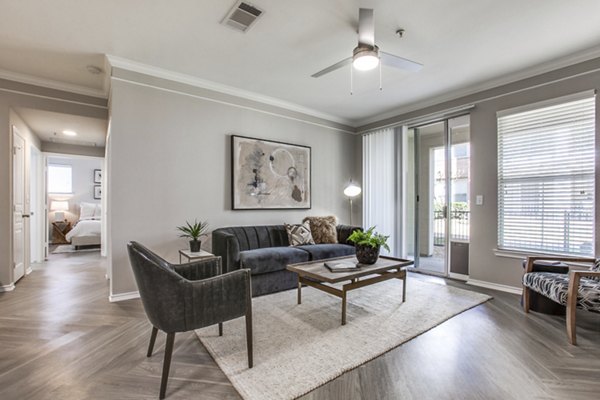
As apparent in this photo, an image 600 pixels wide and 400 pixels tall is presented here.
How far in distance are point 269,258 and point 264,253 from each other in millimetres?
88

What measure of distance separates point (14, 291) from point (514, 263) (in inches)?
249

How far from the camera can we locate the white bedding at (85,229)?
6844 mm

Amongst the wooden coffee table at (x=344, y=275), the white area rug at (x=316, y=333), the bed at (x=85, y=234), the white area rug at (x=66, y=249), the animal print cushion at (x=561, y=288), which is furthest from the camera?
the bed at (x=85, y=234)

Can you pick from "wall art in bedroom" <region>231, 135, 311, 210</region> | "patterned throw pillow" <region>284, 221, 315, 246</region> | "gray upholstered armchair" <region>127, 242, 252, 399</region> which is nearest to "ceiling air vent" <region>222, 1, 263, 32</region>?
"wall art in bedroom" <region>231, 135, 311, 210</region>

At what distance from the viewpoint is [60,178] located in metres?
8.45

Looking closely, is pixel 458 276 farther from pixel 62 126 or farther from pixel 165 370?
pixel 62 126

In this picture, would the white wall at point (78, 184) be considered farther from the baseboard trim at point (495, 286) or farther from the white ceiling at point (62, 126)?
the baseboard trim at point (495, 286)

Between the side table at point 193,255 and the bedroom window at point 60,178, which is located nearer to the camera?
the side table at point 193,255

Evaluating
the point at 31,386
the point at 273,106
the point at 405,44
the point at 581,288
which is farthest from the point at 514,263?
the point at 31,386

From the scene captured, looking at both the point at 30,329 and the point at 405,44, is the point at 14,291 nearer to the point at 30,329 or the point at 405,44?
the point at 30,329

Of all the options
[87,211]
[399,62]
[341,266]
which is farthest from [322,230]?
[87,211]

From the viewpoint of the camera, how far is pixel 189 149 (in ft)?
12.4

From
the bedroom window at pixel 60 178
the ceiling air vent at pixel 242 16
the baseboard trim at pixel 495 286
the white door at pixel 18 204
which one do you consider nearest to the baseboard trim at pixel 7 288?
the white door at pixel 18 204

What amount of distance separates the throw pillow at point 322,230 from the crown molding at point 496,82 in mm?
2269
